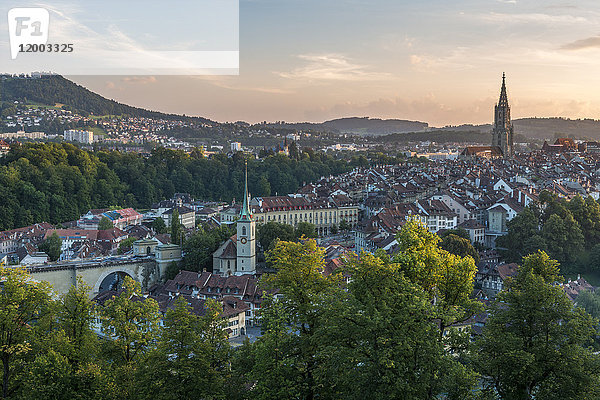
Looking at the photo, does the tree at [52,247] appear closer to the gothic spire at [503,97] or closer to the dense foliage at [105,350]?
the dense foliage at [105,350]

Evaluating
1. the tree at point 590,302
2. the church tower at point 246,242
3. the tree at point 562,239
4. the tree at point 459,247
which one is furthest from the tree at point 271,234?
the tree at point 590,302

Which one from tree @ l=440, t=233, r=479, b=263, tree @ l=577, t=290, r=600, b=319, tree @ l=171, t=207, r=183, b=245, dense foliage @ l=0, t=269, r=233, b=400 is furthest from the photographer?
tree @ l=171, t=207, r=183, b=245

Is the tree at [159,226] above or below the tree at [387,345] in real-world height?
below

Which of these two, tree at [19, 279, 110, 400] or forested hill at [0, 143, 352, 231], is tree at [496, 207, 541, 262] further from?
forested hill at [0, 143, 352, 231]

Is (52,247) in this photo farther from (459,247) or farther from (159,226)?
(459,247)

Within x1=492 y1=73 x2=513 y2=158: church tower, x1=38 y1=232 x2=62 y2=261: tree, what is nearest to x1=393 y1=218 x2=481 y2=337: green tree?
x1=38 y1=232 x2=62 y2=261: tree

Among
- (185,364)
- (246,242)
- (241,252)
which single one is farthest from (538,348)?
(241,252)

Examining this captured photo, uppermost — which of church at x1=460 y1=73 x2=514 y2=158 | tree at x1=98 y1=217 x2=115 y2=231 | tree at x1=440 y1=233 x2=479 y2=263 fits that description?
church at x1=460 y1=73 x2=514 y2=158
